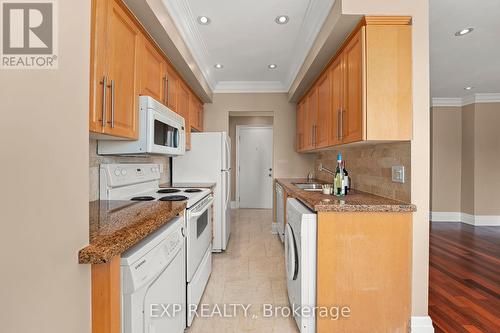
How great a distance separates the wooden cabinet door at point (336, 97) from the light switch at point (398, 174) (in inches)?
20.7

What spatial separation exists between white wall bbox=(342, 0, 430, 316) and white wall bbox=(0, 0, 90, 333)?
1750 mm

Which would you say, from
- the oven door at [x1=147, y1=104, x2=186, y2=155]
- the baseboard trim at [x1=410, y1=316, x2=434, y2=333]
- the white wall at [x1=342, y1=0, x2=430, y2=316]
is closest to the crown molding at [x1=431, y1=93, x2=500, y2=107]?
the white wall at [x1=342, y1=0, x2=430, y2=316]

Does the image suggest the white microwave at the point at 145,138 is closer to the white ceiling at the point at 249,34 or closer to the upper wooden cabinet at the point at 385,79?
the white ceiling at the point at 249,34

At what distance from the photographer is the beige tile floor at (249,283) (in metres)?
1.84

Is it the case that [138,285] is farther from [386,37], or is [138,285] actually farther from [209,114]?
[209,114]

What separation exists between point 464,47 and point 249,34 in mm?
2434

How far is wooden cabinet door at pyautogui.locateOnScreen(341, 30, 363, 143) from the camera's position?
181cm

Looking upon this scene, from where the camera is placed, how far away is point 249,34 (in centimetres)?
266

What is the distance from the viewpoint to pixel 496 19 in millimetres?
2248

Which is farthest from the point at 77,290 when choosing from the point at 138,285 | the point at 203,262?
the point at 203,262

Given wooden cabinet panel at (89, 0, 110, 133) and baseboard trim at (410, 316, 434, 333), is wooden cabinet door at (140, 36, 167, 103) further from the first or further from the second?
baseboard trim at (410, 316, 434, 333)

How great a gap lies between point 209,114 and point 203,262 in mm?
2750

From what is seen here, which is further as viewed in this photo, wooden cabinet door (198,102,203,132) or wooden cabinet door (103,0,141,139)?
wooden cabinet door (198,102,203,132)

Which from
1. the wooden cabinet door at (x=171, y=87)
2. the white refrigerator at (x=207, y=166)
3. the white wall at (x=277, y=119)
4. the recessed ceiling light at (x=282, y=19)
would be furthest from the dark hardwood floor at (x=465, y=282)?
the wooden cabinet door at (x=171, y=87)
